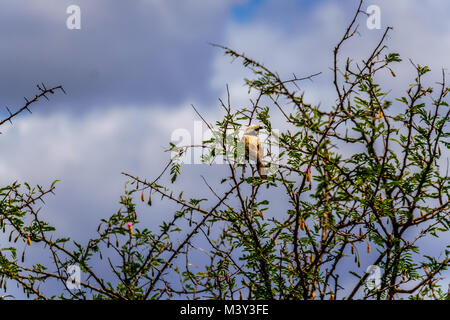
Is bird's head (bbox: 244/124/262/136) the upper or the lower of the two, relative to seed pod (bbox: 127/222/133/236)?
upper

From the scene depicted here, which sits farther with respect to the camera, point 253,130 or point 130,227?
point 130,227

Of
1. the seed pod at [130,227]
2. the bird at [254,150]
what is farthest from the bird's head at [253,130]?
the seed pod at [130,227]

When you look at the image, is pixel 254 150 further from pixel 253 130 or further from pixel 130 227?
pixel 130 227

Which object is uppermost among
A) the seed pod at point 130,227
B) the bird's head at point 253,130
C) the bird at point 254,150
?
the bird's head at point 253,130

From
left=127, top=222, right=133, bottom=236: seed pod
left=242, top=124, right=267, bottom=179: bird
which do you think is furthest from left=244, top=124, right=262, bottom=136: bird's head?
left=127, top=222, right=133, bottom=236: seed pod

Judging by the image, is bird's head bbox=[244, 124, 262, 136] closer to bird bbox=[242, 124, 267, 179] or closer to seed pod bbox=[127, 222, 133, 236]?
bird bbox=[242, 124, 267, 179]

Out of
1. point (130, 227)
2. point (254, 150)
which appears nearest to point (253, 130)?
point (254, 150)

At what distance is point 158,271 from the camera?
3.59 meters

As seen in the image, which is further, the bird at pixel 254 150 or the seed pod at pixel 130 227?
the seed pod at pixel 130 227

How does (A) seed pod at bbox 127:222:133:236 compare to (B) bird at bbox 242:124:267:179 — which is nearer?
(B) bird at bbox 242:124:267:179

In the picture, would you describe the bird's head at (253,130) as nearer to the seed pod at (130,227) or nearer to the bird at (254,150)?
the bird at (254,150)

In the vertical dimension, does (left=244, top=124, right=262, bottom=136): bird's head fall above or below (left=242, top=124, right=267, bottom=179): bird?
above

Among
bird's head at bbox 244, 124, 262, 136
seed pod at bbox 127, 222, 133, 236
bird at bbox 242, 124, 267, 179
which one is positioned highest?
bird's head at bbox 244, 124, 262, 136
